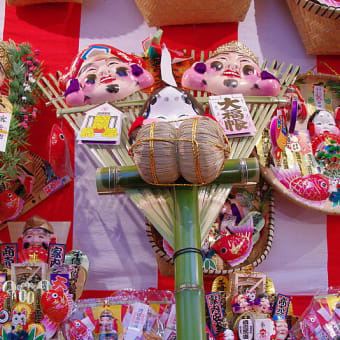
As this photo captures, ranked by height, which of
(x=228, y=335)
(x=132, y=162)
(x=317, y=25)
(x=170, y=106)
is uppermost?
(x=317, y=25)

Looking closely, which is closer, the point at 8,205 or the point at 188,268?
the point at 188,268

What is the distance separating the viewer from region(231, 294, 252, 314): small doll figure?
5.70 ft

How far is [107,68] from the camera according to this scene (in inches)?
80.2

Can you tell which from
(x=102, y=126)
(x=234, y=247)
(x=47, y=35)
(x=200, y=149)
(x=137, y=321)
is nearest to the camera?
(x=200, y=149)

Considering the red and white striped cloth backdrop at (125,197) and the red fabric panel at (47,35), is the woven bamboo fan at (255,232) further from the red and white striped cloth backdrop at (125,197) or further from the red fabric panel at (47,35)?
the red fabric panel at (47,35)

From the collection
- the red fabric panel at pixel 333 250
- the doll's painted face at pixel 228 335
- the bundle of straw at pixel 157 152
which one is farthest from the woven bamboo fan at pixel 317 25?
the doll's painted face at pixel 228 335

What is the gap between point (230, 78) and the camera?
6.43ft

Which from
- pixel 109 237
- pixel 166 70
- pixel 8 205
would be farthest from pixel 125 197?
pixel 166 70

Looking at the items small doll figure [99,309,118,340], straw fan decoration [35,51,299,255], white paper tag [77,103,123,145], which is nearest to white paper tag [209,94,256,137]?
straw fan decoration [35,51,299,255]

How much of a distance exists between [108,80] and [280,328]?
1090 mm

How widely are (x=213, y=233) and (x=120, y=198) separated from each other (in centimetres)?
46

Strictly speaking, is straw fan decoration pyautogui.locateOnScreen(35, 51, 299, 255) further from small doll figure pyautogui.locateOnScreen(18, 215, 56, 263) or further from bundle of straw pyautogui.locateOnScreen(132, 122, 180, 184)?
small doll figure pyautogui.locateOnScreen(18, 215, 56, 263)

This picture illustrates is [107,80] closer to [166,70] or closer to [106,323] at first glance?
[166,70]

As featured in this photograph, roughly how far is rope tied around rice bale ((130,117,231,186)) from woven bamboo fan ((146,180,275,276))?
0.56 meters
